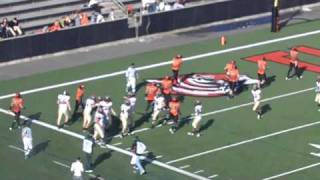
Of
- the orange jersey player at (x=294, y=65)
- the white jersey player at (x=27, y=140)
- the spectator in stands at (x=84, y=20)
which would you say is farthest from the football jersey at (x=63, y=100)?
the spectator in stands at (x=84, y=20)

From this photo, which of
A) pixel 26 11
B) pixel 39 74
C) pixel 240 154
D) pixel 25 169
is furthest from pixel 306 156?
pixel 26 11

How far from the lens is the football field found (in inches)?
1287

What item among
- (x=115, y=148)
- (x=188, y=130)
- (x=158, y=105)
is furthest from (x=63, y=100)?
(x=188, y=130)

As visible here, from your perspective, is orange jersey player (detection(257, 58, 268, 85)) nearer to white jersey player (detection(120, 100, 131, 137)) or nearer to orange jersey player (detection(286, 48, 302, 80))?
orange jersey player (detection(286, 48, 302, 80))

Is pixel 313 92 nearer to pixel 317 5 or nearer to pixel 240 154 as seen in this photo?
pixel 240 154

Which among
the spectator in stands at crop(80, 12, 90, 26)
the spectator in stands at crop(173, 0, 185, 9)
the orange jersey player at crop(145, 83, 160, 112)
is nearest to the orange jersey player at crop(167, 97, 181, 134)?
the orange jersey player at crop(145, 83, 160, 112)

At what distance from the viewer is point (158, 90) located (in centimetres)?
3800

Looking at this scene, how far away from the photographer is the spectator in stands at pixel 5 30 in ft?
148

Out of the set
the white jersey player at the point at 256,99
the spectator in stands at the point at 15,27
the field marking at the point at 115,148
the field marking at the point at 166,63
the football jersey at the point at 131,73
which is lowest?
the field marking at the point at 166,63

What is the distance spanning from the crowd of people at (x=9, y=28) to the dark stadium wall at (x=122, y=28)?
2.17 ft

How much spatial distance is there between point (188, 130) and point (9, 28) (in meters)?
12.8

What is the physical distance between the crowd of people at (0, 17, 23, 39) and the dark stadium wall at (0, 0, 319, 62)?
662mm

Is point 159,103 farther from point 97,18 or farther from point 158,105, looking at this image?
point 97,18

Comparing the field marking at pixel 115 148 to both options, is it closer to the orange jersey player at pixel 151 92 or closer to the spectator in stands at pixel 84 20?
the orange jersey player at pixel 151 92
